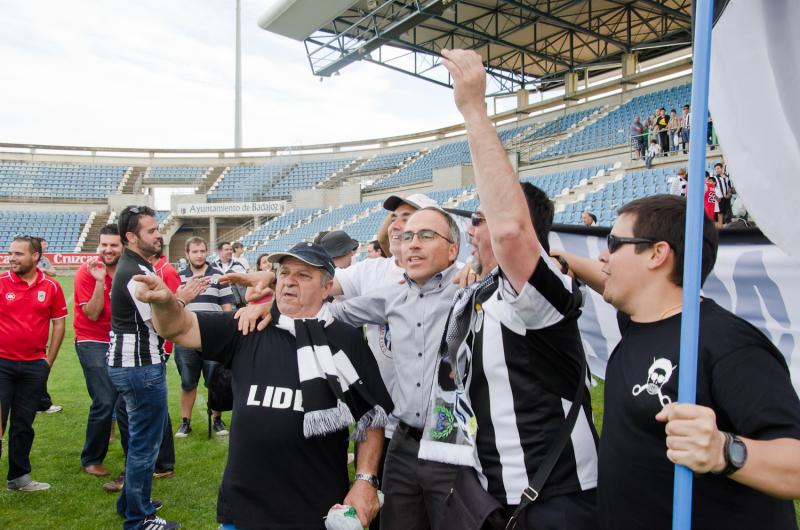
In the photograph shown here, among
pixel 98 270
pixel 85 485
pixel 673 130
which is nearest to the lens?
pixel 85 485

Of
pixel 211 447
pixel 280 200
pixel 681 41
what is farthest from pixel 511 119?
pixel 211 447

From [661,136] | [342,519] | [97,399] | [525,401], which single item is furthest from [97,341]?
[661,136]

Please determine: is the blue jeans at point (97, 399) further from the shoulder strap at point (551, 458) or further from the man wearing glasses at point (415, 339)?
the shoulder strap at point (551, 458)

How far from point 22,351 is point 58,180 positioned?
35375mm

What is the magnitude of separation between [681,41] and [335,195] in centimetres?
1853

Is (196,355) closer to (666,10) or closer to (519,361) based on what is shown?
(519,361)

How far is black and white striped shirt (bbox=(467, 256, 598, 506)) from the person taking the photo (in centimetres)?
183

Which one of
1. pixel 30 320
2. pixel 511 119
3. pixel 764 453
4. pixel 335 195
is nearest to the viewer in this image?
pixel 764 453

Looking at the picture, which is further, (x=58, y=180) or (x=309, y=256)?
(x=58, y=180)

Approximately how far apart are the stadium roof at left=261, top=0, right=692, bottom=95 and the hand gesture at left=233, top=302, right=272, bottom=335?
1869 cm

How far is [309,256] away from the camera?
2461mm

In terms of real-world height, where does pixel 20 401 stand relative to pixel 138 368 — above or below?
below

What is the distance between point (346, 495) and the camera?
232 cm

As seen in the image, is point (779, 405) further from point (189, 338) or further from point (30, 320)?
point (30, 320)
